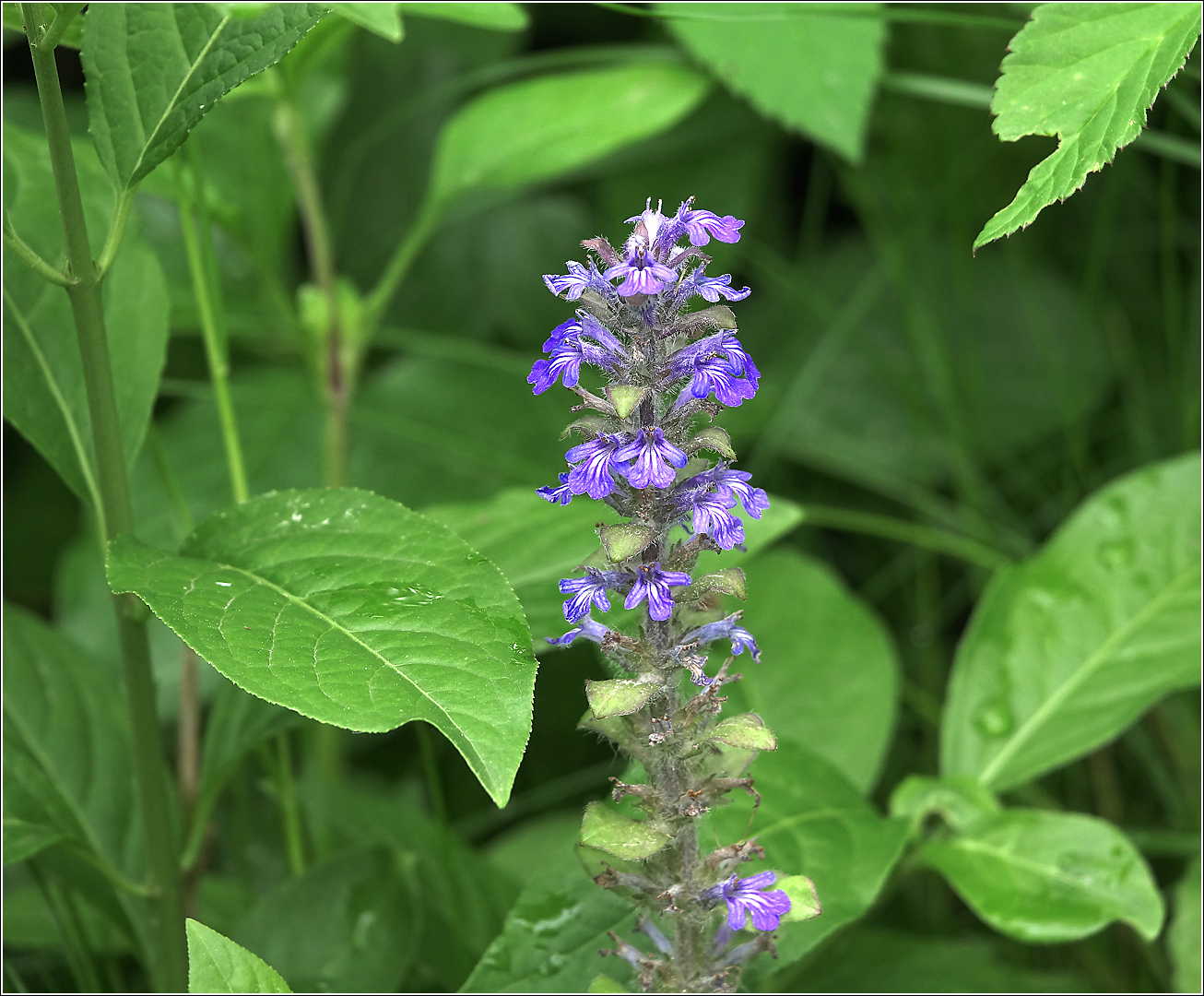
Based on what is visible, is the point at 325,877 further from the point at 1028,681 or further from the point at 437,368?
the point at 437,368

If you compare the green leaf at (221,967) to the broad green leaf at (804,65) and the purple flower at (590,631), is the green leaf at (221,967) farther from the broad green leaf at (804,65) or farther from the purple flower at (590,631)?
the broad green leaf at (804,65)

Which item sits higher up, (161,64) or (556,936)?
(161,64)

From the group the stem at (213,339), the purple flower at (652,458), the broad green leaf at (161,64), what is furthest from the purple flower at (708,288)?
the stem at (213,339)

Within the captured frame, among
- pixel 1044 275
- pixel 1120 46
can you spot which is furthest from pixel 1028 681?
pixel 1044 275

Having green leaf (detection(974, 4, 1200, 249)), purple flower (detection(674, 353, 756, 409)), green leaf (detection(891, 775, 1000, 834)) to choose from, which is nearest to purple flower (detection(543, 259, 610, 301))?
purple flower (detection(674, 353, 756, 409))

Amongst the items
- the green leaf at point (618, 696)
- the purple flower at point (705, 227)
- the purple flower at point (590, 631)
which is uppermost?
the purple flower at point (705, 227)

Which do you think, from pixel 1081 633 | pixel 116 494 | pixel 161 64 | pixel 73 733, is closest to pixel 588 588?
pixel 116 494

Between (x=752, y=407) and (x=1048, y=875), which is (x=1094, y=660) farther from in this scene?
(x=752, y=407)

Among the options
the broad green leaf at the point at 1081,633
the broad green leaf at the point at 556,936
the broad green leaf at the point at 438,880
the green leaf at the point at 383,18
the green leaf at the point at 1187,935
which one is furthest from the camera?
the broad green leaf at the point at 1081,633
